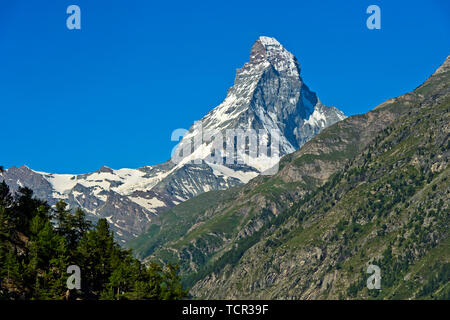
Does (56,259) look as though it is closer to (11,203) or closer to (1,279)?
(1,279)

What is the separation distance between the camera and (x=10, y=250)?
138875mm
